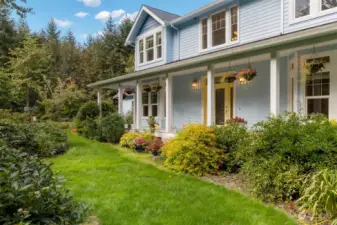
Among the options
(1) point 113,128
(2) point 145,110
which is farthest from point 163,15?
(1) point 113,128

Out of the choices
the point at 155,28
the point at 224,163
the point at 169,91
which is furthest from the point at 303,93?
the point at 155,28

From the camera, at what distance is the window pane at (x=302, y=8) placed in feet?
27.1

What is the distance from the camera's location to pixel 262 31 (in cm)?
952

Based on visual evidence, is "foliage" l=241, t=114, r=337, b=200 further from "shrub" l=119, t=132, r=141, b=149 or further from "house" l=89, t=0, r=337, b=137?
"shrub" l=119, t=132, r=141, b=149

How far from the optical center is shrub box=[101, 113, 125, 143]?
13.1 m

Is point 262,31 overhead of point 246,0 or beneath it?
beneath

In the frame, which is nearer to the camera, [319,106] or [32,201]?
[32,201]

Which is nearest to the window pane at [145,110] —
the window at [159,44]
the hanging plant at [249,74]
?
the window at [159,44]

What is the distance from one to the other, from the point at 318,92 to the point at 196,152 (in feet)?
13.2

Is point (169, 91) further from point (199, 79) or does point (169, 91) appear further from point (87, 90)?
point (87, 90)

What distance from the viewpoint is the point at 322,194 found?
3.81 metres

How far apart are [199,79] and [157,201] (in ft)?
25.6

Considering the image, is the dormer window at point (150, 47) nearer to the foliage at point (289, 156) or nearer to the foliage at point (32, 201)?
the foliage at point (289, 156)

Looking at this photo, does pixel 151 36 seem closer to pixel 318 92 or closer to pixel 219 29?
pixel 219 29
